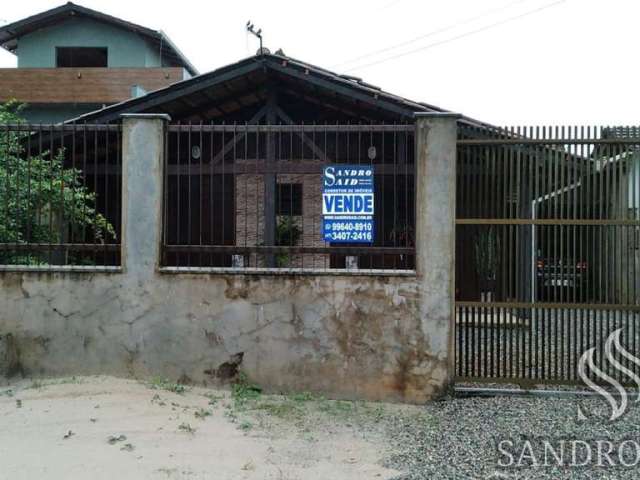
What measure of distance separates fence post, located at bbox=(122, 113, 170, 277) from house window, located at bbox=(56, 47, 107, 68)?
19.6 metres

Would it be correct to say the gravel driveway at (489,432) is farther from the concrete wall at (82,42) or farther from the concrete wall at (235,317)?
the concrete wall at (82,42)

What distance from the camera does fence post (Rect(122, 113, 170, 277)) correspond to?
19.1 feet

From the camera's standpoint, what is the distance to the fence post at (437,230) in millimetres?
5645

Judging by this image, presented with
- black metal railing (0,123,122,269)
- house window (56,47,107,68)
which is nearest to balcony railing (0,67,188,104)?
house window (56,47,107,68)

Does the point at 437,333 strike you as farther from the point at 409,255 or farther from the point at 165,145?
the point at 165,145

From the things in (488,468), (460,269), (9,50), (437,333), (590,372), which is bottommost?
(488,468)

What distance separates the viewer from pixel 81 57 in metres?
23.7

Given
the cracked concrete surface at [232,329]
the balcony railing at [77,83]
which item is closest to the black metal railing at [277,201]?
the cracked concrete surface at [232,329]

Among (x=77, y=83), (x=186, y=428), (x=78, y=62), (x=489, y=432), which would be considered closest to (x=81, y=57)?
(x=78, y=62)

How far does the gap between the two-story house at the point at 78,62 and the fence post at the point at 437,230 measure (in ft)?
53.6

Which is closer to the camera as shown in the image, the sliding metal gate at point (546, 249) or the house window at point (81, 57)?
the sliding metal gate at point (546, 249)

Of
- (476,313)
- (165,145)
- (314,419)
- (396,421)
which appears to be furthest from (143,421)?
(476,313)

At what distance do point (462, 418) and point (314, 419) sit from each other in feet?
4.23

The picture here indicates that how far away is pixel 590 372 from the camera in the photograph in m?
A: 5.73
